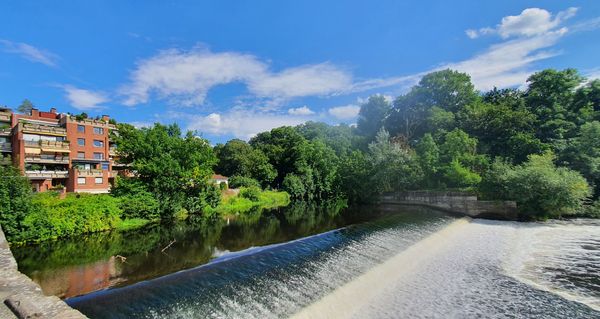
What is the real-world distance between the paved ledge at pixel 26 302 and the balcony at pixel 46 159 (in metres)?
36.5

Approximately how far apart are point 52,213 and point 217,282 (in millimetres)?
16703

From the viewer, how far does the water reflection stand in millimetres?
11781

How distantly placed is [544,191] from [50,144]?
52.5 meters

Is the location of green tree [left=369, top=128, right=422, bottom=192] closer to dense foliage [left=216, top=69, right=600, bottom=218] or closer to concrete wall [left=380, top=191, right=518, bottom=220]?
dense foliage [left=216, top=69, right=600, bottom=218]

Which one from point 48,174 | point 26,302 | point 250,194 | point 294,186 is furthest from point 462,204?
point 48,174

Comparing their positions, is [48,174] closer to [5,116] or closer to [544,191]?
[5,116]

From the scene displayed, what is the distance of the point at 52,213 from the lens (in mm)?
19234

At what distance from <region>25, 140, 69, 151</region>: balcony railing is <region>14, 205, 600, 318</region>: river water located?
25.5 meters

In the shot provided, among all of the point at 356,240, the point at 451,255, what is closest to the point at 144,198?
the point at 356,240

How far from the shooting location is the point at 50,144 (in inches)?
1452

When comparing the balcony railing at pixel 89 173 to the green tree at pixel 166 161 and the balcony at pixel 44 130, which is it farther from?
the green tree at pixel 166 161

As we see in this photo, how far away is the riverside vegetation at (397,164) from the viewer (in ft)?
72.4

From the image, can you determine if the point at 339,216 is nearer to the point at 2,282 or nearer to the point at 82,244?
the point at 82,244

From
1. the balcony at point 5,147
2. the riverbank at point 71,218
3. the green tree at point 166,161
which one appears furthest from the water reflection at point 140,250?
the balcony at point 5,147
